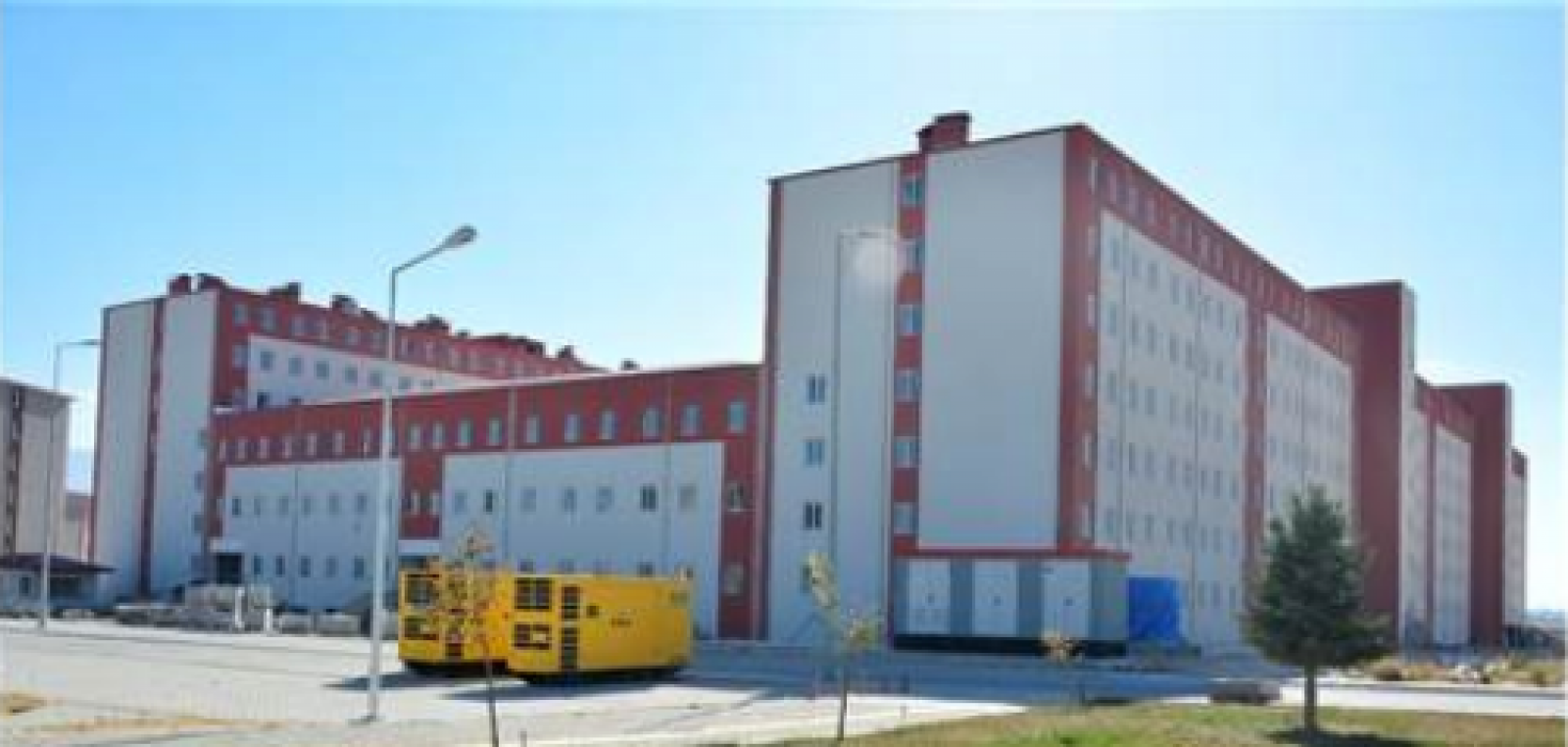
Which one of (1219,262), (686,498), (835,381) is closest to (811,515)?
(835,381)

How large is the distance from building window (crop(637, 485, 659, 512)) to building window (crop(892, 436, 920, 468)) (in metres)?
12.5

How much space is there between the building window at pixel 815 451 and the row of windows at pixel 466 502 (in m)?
3.67

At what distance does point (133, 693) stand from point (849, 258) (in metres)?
36.0

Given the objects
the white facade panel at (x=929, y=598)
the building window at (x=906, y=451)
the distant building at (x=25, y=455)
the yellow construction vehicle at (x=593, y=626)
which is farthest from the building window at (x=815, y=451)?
the distant building at (x=25, y=455)

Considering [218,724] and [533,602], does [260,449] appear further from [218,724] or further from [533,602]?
[218,724]

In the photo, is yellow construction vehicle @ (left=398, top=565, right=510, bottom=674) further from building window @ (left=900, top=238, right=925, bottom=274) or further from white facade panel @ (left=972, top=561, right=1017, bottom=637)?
building window @ (left=900, top=238, right=925, bottom=274)

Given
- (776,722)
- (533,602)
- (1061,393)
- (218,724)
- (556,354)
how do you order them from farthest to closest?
(556,354), (1061,393), (533,602), (776,722), (218,724)

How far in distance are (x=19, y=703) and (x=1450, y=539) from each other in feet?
346

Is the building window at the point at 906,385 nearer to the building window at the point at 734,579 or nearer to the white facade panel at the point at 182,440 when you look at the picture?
the building window at the point at 734,579

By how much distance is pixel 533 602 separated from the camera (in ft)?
115

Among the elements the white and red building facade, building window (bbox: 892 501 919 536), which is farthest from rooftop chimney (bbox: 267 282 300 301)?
building window (bbox: 892 501 919 536)

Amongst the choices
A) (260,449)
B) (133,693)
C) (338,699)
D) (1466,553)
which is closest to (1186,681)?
(338,699)

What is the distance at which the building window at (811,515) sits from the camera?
6056 centimetres

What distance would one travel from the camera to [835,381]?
61.0 m
